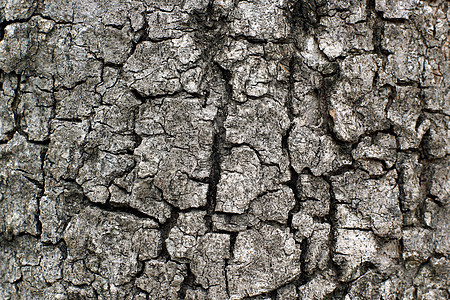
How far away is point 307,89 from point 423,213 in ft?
2.31

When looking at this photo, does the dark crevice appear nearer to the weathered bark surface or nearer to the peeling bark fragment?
the weathered bark surface

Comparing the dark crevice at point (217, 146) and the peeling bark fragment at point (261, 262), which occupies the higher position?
the dark crevice at point (217, 146)

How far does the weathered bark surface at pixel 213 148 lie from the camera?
1.28 meters

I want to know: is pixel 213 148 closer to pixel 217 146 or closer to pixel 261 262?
pixel 217 146

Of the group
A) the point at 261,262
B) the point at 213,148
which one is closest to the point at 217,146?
the point at 213,148

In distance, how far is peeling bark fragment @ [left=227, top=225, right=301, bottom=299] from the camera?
127 cm

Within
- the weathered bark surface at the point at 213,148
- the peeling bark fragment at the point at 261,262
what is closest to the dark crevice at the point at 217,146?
the weathered bark surface at the point at 213,148

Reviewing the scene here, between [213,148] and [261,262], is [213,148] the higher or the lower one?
the higher one

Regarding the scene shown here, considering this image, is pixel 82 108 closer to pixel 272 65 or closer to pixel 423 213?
pixel 272 65

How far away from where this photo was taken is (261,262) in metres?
1.28

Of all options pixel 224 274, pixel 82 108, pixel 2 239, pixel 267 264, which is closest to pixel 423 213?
pixel 267 264

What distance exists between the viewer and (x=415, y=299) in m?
1.40

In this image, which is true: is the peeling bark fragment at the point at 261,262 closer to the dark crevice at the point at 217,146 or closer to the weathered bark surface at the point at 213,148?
the weathered bark surface at the point at 213,148

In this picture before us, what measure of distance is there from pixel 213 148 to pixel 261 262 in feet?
1.48
